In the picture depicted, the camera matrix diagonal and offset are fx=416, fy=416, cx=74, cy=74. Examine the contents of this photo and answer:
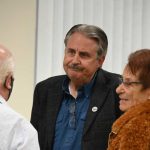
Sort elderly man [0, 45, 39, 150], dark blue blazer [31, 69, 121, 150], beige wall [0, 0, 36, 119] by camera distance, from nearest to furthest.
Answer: elderly man [0, 45, 39, 150] → dark blue blazer [31, 69, 121, 150] → beige wall [0, 0, 36, 119]

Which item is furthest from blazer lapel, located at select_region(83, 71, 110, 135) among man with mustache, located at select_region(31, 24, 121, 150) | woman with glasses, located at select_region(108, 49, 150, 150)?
woman with glasses, located at select_region(108, 49, 150, 150)

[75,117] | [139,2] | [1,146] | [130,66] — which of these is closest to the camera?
[1,146]

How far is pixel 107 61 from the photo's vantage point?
352 cm

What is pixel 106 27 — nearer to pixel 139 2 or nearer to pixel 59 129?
pixel 139 2

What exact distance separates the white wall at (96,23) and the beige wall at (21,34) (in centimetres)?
6

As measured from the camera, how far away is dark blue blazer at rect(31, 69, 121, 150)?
2.24 metres

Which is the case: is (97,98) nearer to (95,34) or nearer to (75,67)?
(75,67)

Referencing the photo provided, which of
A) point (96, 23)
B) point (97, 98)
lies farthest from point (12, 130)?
point (96, 23)

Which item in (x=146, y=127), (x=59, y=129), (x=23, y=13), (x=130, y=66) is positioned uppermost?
(x=23, y=13)

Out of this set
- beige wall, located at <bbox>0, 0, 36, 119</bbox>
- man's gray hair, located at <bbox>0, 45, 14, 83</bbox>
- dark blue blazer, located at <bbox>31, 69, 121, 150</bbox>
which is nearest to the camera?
man's gray hair, located at <bbox>0, 45, 14, 83</bbox>

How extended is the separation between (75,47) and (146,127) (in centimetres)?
74

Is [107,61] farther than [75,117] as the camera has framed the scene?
Yes

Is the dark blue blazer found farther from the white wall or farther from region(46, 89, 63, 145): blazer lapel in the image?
the white wall

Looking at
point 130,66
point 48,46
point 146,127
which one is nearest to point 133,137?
point 146,127
